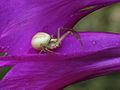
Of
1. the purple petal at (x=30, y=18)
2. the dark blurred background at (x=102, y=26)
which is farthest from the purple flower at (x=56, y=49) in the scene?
the dark blurred background at (x=102, y=26)

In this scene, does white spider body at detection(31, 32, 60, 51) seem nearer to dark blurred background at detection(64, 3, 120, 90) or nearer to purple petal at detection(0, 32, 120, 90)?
purple petal at detection(0, 32, 120, 90)

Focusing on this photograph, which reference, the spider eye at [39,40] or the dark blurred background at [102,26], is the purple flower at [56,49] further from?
the dark blurred background at [102,26]

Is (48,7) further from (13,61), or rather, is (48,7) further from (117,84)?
(117,84)

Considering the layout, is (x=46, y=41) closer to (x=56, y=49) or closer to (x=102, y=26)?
(x=56, y=49)

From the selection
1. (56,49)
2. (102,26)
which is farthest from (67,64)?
(102,26)

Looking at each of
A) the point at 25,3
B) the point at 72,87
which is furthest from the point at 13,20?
the point at 72,87

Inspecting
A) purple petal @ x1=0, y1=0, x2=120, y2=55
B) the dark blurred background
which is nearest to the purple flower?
purple petal @ x1=0, y1=0, x2=120, y2=55

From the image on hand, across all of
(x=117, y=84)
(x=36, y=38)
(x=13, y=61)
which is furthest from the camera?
(x=117, y=84)
